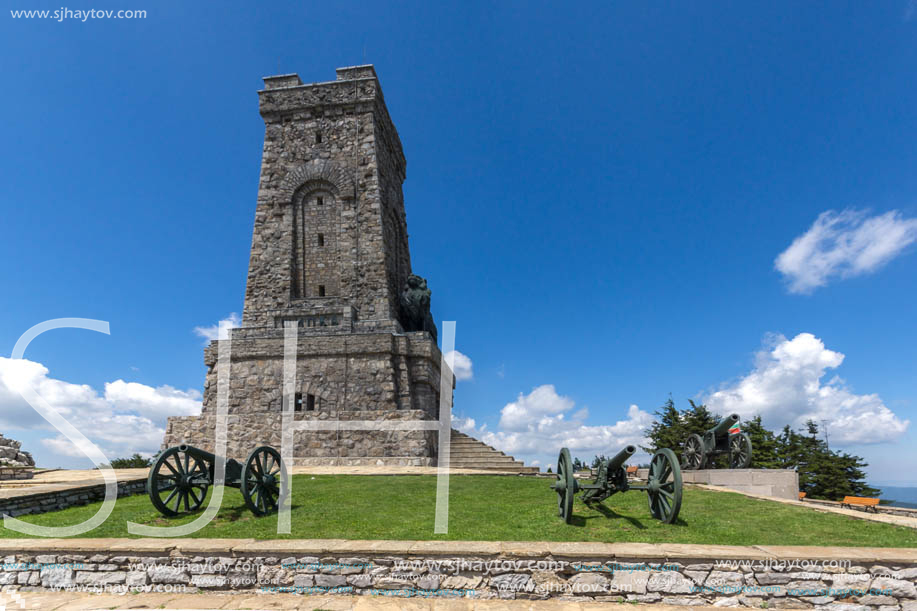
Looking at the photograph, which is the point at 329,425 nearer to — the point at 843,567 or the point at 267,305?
the point at 267,305

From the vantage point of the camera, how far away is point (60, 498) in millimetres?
9023

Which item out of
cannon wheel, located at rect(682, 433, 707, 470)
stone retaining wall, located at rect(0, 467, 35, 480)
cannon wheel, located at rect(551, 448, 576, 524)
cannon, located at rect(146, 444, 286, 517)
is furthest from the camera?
cannon wheel, located at rect(682, 433, 707, 470)

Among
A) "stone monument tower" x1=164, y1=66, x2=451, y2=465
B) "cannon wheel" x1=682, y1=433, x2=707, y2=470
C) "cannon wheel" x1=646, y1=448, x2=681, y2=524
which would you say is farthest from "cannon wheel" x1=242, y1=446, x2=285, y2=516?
"cannon wheel" x1=682, y1=433, x2=707, y2=470

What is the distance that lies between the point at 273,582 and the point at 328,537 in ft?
3.14

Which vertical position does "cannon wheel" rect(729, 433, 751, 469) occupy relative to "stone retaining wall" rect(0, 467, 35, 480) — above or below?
above

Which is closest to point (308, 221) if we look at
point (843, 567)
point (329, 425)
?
point (329, 425)

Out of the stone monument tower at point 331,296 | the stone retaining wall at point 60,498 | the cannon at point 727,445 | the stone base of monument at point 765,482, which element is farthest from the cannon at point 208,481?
the cannon at point 727,445

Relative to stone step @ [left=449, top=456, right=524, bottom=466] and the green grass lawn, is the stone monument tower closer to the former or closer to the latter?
stone step @ [left=449, top=456, right=524, bottom=466]

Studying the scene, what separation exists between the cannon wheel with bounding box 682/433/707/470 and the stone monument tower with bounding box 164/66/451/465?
743 cm

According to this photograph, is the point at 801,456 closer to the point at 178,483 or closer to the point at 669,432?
the point at 669,432

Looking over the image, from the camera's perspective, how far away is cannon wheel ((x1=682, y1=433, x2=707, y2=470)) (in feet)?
42.2

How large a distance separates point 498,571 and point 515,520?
2.12m

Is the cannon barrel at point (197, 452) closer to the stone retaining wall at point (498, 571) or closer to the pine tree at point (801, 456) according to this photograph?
the stone retaining wall at point (498, 571)

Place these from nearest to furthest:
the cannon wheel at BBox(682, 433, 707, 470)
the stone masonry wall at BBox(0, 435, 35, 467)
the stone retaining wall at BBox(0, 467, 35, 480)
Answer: the stone retaining wall at BBox(0, 467, 35, 480), the cannon wheel at BBox(682, 433, 707, 470), the stone masonry wall at BBox(0, 435, 35, 467)
